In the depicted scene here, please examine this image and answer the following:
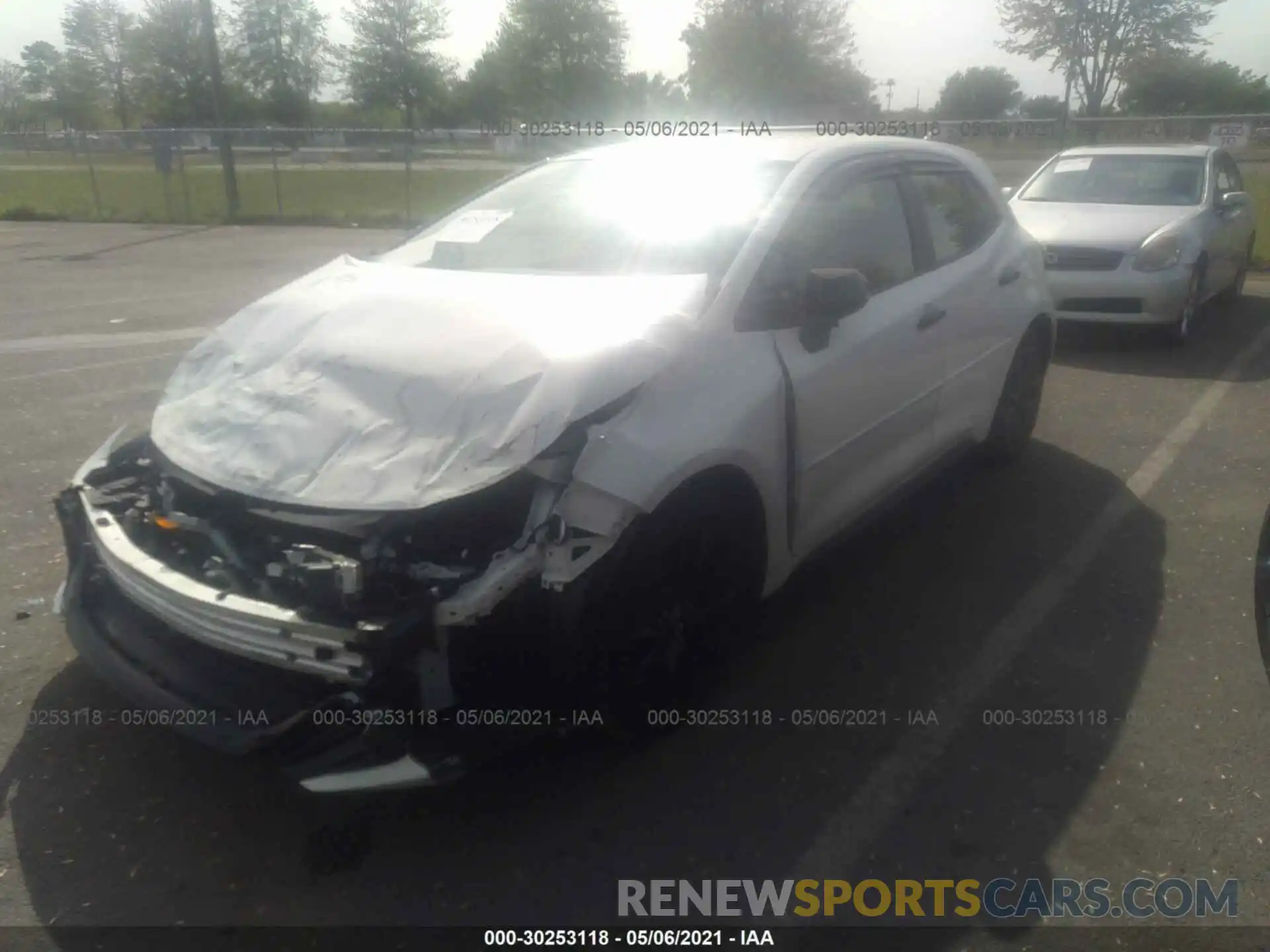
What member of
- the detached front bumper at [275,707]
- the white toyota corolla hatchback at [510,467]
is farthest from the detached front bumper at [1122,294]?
the detached front bumper at [275,707]

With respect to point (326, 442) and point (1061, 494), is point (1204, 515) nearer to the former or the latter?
point (1061, 494)

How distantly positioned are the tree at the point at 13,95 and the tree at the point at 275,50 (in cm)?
1263

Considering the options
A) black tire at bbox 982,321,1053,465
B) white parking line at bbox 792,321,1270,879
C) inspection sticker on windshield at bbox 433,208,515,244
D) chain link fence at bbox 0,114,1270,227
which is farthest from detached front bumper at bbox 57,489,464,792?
chain link fence at bbox 0,114,1270,227

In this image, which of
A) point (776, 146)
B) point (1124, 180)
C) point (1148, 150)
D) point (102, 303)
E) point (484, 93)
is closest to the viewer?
point (776, 146)

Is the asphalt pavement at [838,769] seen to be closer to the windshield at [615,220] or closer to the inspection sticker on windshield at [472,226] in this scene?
the windshield at [615,220]

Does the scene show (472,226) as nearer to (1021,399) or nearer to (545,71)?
(1021,399)

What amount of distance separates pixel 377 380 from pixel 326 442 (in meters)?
0.27

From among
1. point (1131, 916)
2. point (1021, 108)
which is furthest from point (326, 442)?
point (1021, 108)

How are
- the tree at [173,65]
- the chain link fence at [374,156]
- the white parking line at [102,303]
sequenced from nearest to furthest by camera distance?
the white parking line at [102,303]
the chain link fence at [374,156]
the tree at [173,65]

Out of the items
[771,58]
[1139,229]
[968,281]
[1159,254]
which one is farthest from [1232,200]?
[771,58]

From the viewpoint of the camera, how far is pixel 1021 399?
18.7ft

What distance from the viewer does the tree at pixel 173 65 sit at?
5491cm

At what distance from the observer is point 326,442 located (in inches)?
115

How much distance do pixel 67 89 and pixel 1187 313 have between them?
2502 inches
